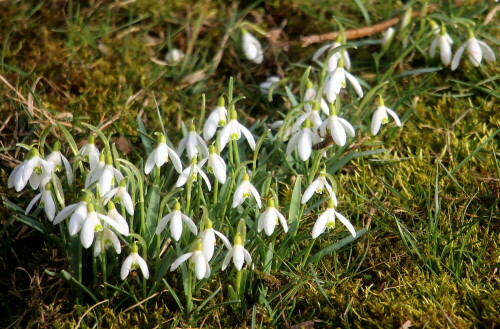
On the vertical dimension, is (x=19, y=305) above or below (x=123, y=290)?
below

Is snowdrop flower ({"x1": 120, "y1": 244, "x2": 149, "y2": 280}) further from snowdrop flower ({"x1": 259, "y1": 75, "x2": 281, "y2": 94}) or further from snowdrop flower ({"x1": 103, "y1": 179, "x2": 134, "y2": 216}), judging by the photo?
snowdrop flower ({"x1": 259, "y1": 75, "x2": 281, "y2": 94})

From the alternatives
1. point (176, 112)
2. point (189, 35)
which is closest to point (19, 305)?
point (176, 112)

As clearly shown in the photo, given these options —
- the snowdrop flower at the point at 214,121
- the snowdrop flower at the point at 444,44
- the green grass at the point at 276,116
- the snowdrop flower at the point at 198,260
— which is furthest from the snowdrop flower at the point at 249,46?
the snowdrop flower at the point at 198,260

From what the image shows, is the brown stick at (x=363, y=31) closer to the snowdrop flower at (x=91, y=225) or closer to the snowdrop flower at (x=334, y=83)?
the snowdrop flower at (x=334, y=83)

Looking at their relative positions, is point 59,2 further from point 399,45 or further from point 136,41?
point 399,45

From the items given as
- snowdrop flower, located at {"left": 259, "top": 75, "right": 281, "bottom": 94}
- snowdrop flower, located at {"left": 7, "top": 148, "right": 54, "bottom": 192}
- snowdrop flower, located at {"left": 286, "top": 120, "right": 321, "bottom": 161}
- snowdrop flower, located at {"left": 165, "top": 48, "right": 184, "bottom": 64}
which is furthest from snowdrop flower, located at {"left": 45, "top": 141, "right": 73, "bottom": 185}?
snowdrop flower, located at {"left": 165, "top": 48, "right": 184, "bottom": 64}

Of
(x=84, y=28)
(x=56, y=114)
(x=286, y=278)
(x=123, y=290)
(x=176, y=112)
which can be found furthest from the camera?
(x=84, y=28)
